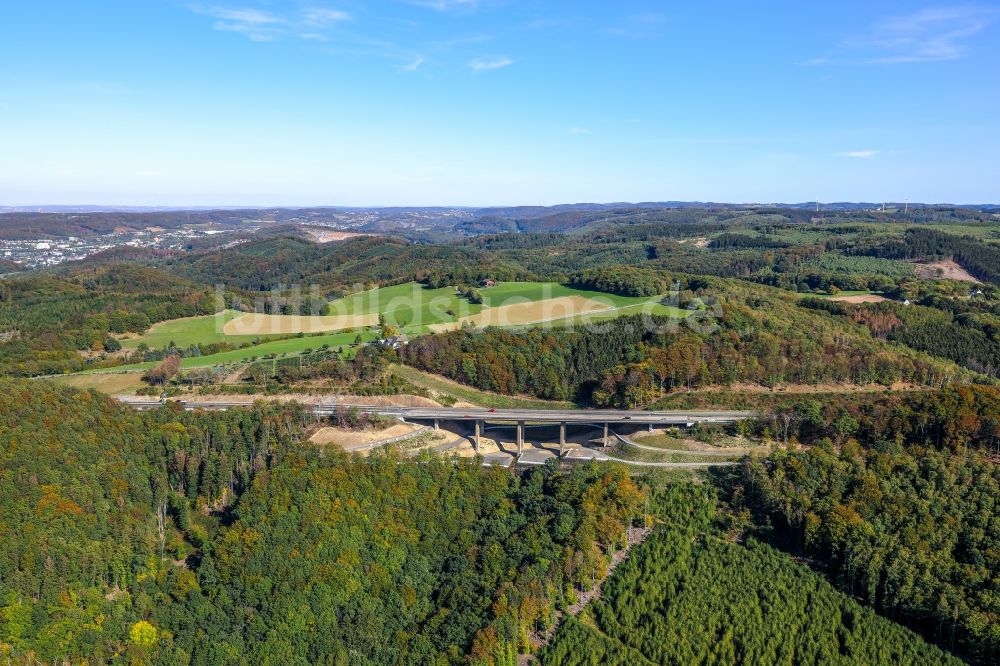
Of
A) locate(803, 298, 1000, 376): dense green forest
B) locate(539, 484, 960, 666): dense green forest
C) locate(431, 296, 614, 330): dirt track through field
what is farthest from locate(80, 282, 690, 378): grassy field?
locate(539, 484, 960, 666): dense green forest

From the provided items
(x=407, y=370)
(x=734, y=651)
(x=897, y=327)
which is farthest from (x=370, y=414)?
(x=897, y=327)

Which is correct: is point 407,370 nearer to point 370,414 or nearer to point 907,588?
point 370,414

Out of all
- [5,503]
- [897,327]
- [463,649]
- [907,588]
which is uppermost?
[897,327]

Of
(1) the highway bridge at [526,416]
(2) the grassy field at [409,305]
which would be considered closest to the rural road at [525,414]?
(1) the highway bridge at [526,416]

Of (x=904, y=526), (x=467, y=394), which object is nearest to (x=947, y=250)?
(x=467, y=394)

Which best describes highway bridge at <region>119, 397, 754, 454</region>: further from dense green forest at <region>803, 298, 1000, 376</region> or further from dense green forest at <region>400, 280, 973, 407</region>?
dense green forest at <region>803, 298, 1000, 376</region>
